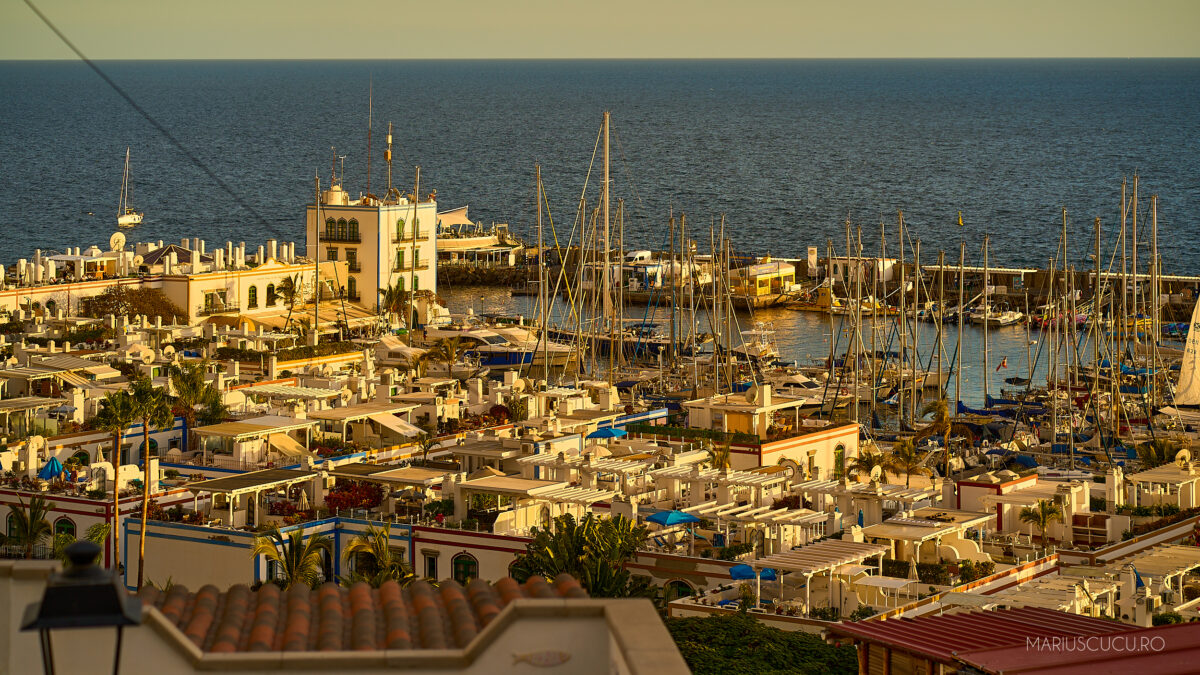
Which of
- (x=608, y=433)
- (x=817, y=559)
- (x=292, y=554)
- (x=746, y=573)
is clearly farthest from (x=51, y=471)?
(x=817, y=559)

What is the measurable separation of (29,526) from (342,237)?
34.6 meters

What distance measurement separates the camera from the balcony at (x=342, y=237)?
6334cm

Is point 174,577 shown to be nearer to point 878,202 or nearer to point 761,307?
point 761,307

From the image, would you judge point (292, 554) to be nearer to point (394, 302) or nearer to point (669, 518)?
point (669, 518)

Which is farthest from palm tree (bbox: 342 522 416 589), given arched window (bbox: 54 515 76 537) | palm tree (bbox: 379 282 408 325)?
palm tree (bbox: 379 282 408 325)

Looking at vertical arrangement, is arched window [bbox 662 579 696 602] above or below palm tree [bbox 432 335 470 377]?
below

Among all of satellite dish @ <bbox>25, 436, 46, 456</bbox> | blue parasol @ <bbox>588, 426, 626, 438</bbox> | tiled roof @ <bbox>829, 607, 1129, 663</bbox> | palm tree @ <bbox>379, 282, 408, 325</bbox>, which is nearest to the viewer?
tiled roof @ <bbox>829, 607, 1129, 663</bbox>

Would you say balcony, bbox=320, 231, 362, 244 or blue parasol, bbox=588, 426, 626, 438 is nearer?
blue parasol, bbox=588, 426, 626, 438

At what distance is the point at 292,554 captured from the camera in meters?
27.9

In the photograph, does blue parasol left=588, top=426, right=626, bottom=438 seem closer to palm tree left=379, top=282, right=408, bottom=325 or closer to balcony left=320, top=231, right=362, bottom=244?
palm tree left=379, top=282, right=408, bottom=325

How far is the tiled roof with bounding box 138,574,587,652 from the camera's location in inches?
421

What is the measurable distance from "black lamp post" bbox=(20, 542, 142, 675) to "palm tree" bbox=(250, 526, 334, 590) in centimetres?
1956

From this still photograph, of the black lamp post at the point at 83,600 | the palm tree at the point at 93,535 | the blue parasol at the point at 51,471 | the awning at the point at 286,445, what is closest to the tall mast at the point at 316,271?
the awning at the point at 286,445

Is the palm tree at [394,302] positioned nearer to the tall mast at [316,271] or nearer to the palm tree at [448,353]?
the tall mast at [316,271]
